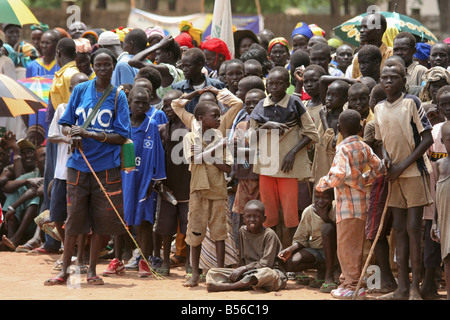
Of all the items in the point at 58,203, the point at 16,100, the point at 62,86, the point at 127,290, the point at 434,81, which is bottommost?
the point at 127,290

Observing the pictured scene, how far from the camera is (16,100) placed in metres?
10.7

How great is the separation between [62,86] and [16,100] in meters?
1.18

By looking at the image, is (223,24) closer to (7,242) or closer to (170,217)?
(170,217)

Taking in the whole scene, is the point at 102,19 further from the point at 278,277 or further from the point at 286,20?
the point at 278,277

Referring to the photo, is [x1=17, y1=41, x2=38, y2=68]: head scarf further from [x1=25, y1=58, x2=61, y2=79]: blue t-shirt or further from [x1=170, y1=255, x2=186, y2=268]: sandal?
[x1=170, y1=255, x2=186, y2=268]: sandal

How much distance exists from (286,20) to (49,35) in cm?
1430

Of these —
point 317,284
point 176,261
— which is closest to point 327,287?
point 317,284

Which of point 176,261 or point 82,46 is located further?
point 82,46

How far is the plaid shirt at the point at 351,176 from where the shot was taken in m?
7.48

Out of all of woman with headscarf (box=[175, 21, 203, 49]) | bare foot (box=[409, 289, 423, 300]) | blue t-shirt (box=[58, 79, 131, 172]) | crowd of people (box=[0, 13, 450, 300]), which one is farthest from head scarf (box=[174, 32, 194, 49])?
→ bare foot (box=[409, 289, 423, 300])

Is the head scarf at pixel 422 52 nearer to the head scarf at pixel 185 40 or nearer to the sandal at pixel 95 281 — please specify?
the head scarf at pixel 185 40

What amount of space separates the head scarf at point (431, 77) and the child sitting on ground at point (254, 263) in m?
2.25

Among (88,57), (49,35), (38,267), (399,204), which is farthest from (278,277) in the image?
(49,35)

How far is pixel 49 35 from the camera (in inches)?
470
